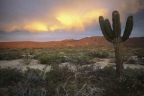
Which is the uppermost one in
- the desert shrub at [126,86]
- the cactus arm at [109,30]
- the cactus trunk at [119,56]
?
the cactus arm at [109,30]

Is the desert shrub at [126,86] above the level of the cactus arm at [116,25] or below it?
below

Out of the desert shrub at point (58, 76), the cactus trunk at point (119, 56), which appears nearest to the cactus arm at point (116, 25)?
the cactus trunk at point (119, 56)

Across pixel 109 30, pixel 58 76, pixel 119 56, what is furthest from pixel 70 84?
pixel 109 30

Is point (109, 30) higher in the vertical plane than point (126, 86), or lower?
higher

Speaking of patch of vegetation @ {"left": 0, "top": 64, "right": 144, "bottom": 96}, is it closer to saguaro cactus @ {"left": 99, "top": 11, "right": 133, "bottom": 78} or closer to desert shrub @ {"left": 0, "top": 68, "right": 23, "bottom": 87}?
desert shrub @ {"left": 0, "top": 68, "right": 23, "bottom": 87}

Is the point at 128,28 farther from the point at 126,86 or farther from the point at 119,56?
the point at 126,86

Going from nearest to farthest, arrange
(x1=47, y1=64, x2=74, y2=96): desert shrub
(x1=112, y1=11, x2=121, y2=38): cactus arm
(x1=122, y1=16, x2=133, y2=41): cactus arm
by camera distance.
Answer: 1. (x1=47, y1=64, x2=74, y2=96): desert shrub
2. (x1=112, y1=11, x2=121, y2=38): cactus arm
3. (x1=122, y1=16, x2=133, y2=41): cactus arm

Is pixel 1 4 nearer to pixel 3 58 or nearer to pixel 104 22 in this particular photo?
pixel 104 22

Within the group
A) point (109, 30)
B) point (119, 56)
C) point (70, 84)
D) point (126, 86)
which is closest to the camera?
point (126, 86)

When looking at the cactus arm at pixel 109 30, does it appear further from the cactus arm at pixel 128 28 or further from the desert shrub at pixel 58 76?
the desert shrub at pixel 58 76

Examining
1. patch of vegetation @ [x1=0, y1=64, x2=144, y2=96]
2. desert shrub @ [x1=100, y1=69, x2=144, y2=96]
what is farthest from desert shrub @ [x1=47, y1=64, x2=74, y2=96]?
desert shrub @ [x1=100, y1=69, x2=144, y2=96]

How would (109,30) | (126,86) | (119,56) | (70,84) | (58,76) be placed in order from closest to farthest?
(126,86)
(70,84)
(119,56)
(58,76)
(109,30)

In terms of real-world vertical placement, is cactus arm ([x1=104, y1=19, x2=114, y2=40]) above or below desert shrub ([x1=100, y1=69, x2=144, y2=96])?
above

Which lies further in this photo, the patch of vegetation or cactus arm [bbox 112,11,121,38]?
cactus arm [bbox 112,11,121,38]
